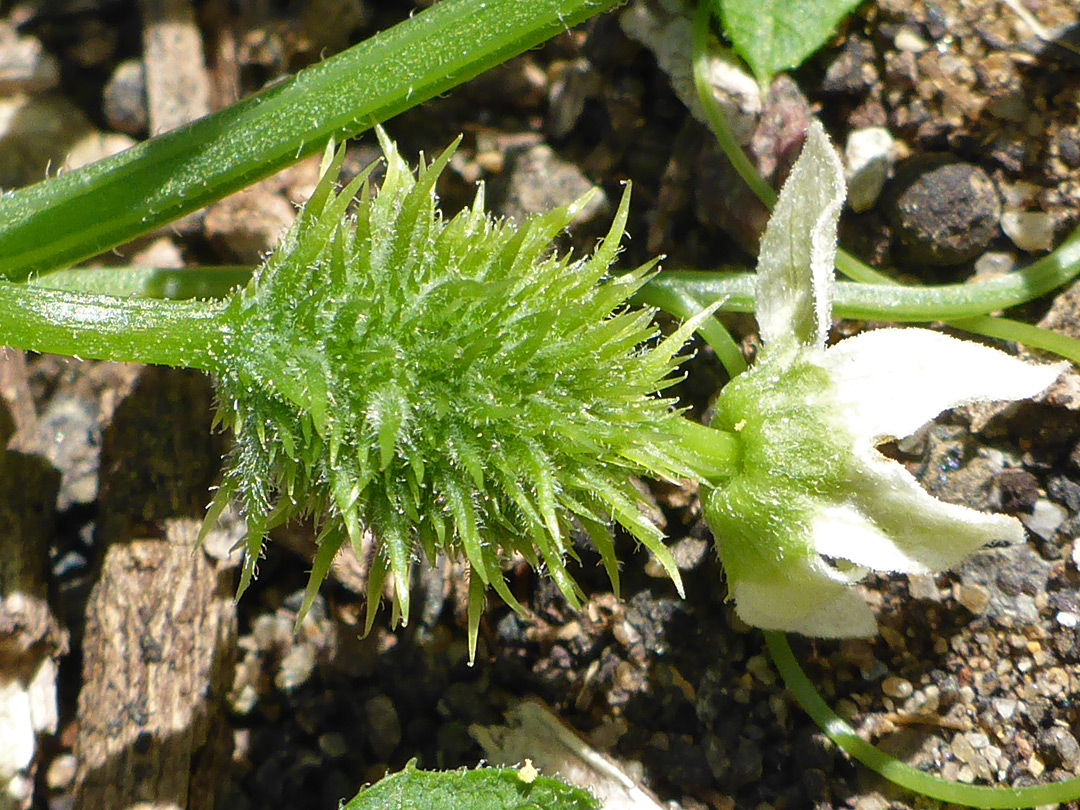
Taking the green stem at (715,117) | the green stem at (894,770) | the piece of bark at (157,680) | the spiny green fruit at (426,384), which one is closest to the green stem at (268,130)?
the spiny green fruit at (426,384)

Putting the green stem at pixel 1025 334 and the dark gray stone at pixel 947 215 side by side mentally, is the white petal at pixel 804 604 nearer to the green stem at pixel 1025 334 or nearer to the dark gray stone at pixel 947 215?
the green stem at pixel 1025 334

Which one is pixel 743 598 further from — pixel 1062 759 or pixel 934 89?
pixel 934 89

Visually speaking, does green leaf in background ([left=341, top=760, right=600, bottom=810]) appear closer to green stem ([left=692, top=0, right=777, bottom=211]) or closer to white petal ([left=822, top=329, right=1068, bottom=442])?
white petal ([left=822, top=329, right=1068, bottom=442])

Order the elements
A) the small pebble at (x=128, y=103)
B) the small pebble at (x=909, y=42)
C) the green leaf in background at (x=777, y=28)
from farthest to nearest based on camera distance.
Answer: the small pebble at (x=128, y=103) < the small pebble at (x=909, y=42) < the green leaf in background at (x=777, y=28)

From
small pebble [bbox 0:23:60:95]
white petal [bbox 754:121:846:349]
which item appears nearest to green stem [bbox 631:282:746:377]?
white petal [bbox 754:121:846:349]

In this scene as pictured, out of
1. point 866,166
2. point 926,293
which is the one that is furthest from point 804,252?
point 866,166

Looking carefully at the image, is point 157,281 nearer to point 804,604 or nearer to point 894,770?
point 804,604

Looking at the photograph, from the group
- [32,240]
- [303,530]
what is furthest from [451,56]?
[303,530]
